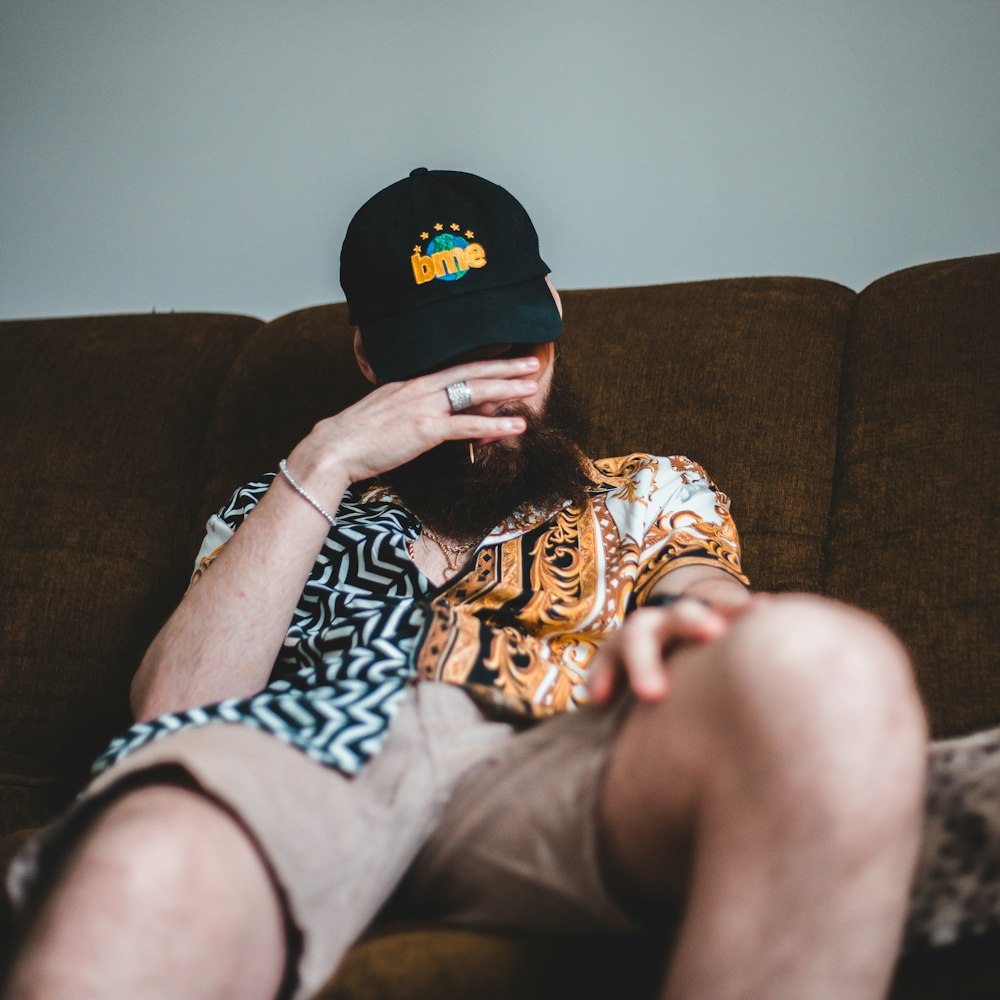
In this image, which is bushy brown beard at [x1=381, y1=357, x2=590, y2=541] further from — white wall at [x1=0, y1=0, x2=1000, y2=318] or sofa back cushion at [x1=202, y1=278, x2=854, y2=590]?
white wall at [x1=0, y1=0, x2=1000, y2=318]

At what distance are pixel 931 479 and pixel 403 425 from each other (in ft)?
2.23

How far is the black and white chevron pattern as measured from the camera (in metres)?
0.74

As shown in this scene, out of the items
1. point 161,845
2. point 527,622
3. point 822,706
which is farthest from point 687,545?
point 161,845

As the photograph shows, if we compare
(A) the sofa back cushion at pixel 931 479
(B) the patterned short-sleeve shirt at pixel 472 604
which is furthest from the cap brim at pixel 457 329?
(A) the sofa back cushion at pixel 931 479

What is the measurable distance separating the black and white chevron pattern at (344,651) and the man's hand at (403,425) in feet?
0.28

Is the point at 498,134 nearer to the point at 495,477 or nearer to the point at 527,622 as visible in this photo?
the point at 495,477

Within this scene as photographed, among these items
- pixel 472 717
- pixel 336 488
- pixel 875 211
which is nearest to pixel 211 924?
pixel 472 717

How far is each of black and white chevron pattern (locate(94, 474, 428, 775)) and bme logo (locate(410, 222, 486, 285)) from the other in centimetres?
30

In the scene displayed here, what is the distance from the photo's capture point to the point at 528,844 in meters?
0.64

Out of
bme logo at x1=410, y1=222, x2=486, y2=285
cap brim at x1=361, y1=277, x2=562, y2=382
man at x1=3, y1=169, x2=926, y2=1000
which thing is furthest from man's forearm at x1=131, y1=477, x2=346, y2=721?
bme logo at x1=410, y1=222, x2=486, y2=285

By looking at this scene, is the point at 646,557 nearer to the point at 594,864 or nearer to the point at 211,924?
the point at 594,864

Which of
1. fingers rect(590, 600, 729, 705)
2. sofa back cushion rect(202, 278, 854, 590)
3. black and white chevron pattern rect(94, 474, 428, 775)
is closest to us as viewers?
fingers rect(590, 600, 729, 705)

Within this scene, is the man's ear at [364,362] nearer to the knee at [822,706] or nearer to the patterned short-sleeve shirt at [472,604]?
the patterned short-sleeve shirt at [472,604]

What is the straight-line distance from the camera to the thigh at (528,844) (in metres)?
0.61
